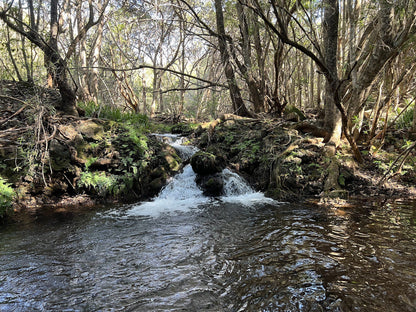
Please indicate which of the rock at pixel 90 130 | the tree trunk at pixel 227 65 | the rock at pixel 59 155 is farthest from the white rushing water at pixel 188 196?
the tree trunk at pixel 227 65

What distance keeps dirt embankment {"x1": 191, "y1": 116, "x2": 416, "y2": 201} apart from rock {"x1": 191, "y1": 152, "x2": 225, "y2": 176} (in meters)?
0.88

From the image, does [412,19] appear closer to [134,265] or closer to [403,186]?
[403,186]

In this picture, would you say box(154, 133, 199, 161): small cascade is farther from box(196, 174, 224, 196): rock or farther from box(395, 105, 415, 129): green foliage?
box(395, 105, 415, 129): green foliage

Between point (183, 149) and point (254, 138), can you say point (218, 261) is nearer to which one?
point (254, 138)

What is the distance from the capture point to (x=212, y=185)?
8.14 meters

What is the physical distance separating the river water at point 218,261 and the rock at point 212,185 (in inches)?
67.6

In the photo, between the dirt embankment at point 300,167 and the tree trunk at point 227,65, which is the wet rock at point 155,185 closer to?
the dirt embankment at point 300,167

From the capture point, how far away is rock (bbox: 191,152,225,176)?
8.29 meters

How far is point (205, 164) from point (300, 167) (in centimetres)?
292

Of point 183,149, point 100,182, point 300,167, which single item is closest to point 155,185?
point 100,182

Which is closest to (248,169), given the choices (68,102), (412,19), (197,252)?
(197,252)

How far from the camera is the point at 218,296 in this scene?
307 cm

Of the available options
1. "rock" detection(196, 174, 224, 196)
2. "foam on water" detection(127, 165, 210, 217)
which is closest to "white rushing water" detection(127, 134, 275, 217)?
"foam on water" detection(127, 165, 210, 217)

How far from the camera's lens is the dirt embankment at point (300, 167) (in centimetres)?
728
